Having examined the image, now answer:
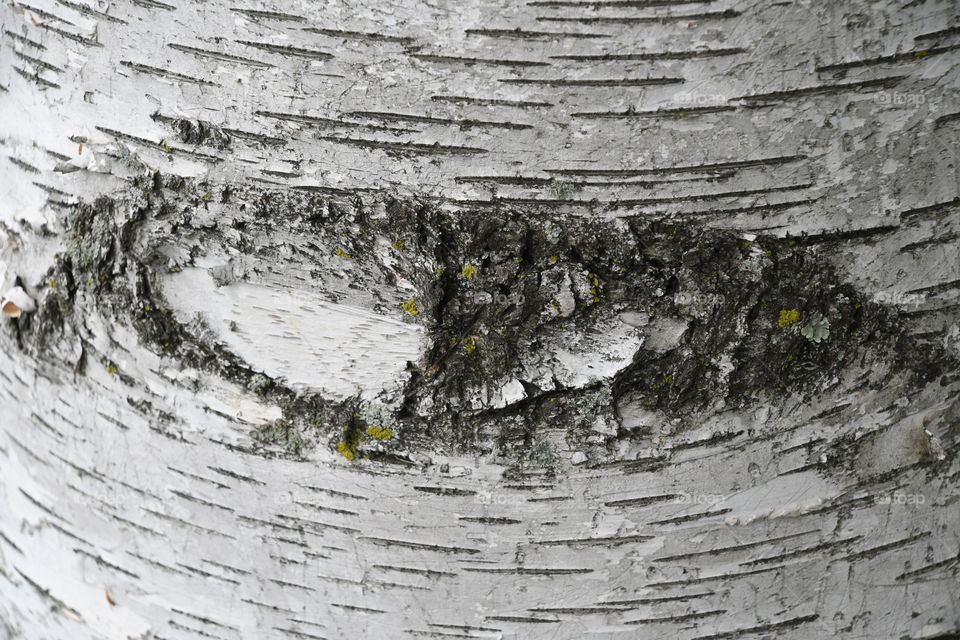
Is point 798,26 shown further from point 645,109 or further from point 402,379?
point 402,379

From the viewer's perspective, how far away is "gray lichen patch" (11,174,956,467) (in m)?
0.91

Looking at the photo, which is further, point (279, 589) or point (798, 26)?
point (279, 589)

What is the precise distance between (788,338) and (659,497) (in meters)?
0.27

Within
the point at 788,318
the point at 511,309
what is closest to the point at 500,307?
the point at 511,309

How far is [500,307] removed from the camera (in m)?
0.93

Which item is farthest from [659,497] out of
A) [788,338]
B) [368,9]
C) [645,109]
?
[368,9]

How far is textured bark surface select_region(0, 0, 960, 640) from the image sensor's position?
87 cm

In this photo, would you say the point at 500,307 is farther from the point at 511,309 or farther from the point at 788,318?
the point at 788,318

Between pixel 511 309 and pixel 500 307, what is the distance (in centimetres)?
1

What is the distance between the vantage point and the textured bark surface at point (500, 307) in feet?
2.85

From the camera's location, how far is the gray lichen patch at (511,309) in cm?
91

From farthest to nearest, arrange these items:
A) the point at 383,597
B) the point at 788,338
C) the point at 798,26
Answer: the point at 383,597
the point at 788,338
the point at 798,26

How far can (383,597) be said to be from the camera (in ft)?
3.51

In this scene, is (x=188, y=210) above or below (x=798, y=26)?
below
